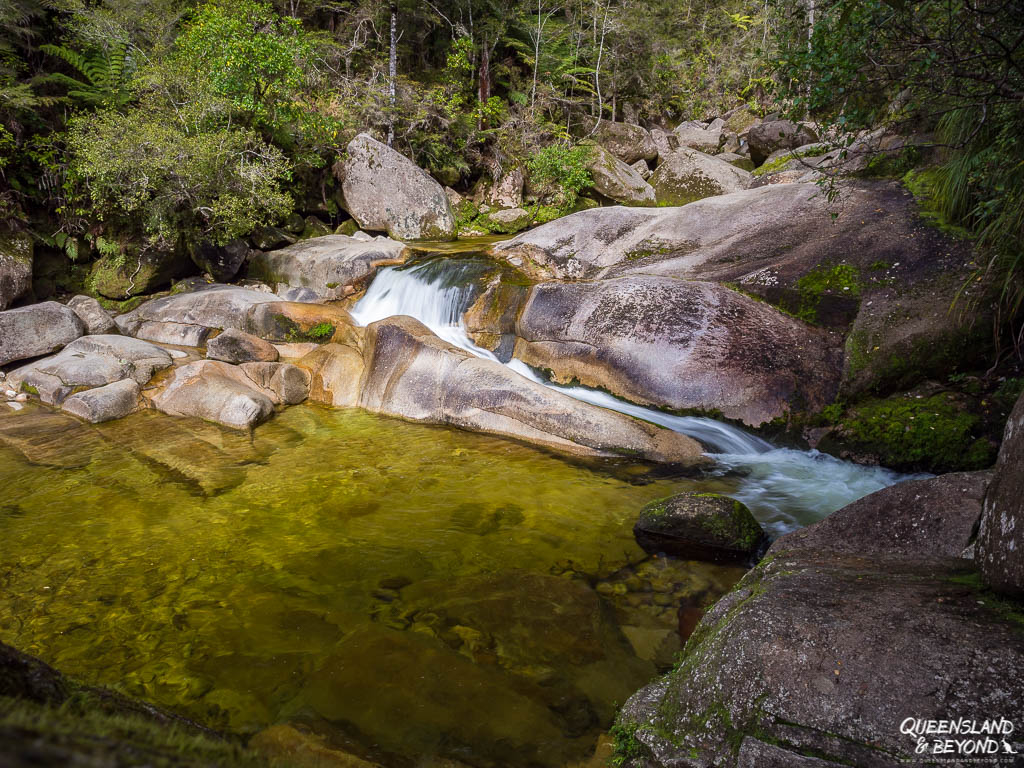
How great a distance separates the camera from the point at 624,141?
22.8 m

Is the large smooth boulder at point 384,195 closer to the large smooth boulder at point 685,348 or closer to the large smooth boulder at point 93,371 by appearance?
the large smooth boulder at point 93,371

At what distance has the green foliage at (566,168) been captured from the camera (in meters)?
18.0

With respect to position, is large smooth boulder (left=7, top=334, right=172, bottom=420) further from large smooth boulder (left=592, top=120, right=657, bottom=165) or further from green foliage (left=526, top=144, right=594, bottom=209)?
large smooth boulder (left=592, top=120, right=657, bottom=165)

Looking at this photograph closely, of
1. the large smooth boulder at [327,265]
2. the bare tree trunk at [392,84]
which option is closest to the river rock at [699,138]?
the bare tree trunk at [392,84]

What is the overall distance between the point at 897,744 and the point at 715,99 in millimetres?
35505

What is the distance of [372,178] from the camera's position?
17.0 m

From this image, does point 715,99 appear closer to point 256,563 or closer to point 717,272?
point 717,272

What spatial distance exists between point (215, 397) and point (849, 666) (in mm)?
8619

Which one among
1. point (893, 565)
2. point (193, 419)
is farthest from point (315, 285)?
point (893, 565)

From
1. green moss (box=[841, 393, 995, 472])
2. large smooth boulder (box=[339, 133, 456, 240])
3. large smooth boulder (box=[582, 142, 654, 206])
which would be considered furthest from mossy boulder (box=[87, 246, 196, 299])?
green moss (box=[841, 393, 995, 472])

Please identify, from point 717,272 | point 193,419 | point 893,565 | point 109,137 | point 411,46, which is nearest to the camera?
point 893,565

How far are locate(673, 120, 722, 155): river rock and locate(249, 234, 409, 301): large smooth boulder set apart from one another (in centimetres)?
1640

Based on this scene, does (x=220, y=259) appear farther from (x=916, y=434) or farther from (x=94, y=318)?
(x=916, y=434)

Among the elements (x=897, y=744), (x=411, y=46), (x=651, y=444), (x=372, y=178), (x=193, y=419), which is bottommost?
(x=193, y=419)
